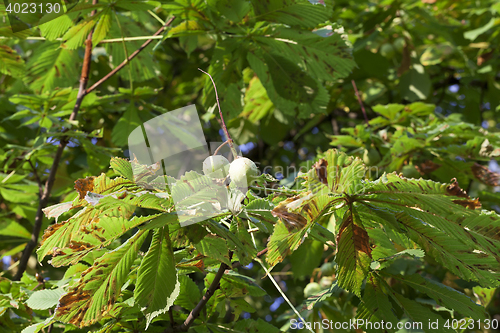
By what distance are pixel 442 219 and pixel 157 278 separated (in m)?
0.56

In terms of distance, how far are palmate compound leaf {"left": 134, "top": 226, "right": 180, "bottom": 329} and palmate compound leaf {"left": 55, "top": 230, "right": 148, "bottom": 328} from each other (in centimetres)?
4

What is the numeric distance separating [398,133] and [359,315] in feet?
3.24

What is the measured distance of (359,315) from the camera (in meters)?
0.95

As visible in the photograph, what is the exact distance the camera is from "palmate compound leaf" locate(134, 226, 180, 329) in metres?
0.73

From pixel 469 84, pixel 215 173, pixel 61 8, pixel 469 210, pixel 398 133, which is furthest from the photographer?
pixel 469 84

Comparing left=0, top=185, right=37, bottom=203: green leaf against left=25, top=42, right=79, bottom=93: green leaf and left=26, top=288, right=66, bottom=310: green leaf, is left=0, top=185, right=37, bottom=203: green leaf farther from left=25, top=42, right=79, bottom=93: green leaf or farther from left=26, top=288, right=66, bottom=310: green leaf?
left=26, top=288, right=66, bottom=310: green leaf

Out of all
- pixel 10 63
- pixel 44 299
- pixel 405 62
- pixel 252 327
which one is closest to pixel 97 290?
pixel 44 299

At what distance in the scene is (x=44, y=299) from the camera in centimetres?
96

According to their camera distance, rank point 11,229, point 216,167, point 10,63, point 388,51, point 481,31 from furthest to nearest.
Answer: point 388,51 < point 481,31 < point 11,229 < point 10,63 < point 216,167

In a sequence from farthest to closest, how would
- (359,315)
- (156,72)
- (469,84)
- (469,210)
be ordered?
(469,84) → (156,72) → (359,315) → (469,210)

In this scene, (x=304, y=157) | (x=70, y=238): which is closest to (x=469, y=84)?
(x=304, y=157)

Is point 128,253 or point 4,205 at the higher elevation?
point 128,253

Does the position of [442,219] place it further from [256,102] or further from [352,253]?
[256,102]

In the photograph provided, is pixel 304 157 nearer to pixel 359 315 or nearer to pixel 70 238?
pixel 359 315
